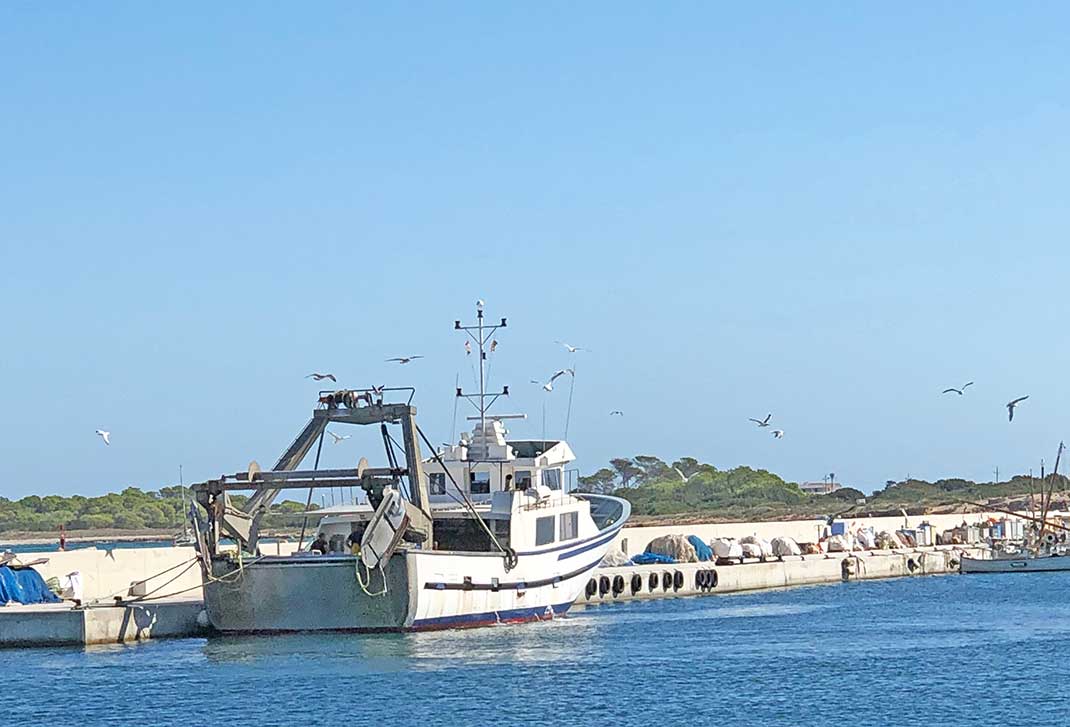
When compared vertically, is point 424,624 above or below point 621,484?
below

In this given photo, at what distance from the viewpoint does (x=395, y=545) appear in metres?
36.4

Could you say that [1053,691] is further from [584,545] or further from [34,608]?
[34,608]

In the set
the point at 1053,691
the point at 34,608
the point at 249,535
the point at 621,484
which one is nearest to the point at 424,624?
the point at 249,535

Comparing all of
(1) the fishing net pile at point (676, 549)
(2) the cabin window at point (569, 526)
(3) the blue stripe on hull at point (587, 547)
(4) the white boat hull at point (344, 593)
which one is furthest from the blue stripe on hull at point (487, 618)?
(1) the fishing net pile at point (676, 549)

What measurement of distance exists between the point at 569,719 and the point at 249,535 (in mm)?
12648

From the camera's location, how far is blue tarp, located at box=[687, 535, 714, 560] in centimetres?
6512

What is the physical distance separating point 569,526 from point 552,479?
1300 mm

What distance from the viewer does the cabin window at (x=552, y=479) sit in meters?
44.2

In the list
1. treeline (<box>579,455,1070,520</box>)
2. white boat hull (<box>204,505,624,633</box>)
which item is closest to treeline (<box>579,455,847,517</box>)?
treeline (<box>579,455,1070,520</box>)

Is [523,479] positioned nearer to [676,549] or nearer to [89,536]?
[676,549]

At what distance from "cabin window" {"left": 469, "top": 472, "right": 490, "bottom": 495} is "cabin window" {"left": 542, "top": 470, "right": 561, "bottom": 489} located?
149 centimetres

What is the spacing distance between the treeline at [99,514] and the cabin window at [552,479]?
105m

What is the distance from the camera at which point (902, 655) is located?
38094 mm

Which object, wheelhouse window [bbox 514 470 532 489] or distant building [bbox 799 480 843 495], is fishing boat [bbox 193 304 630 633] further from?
distant building [bbox 799 480 843 495]
